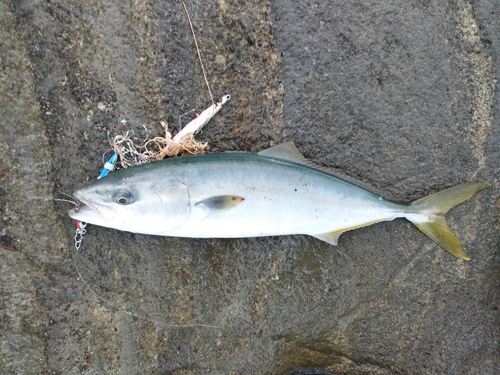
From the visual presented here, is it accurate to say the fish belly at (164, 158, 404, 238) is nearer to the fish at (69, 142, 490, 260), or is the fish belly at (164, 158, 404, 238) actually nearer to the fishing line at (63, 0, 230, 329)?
the fish at (69, 142, 490, 260)

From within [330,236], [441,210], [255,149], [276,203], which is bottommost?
[330,236]

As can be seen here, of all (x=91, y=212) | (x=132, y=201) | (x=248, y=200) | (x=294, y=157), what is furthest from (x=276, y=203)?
(x=91, y=212)

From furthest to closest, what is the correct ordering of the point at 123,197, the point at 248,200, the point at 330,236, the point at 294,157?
the point at 330,236, the point at 294,157, the point at 248,200, the point at 123,197

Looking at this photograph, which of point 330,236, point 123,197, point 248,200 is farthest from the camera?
point 330,236

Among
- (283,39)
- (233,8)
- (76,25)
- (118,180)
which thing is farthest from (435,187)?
(76,25)

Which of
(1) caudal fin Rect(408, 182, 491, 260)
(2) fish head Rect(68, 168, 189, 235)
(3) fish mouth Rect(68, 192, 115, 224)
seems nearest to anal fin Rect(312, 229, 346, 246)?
(1) caudal fin Rect(408, 182, 491, 260)

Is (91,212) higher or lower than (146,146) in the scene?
lower

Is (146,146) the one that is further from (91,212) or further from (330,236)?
(330,236)
